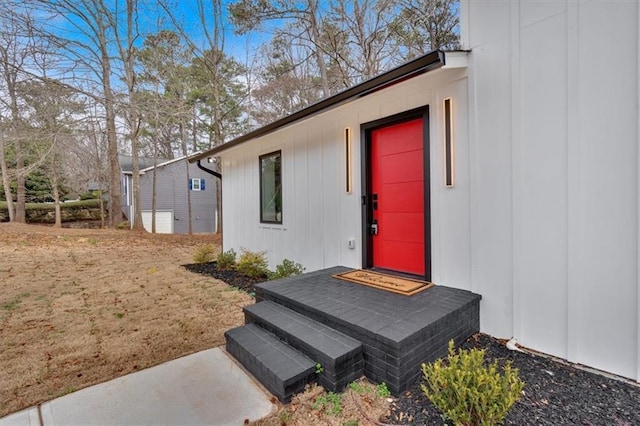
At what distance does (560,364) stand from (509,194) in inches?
53.8

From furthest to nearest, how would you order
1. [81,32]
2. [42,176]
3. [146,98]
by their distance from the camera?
[42,176] → [146,98] → [81,32]

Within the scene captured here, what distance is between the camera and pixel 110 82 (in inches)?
Result: 439

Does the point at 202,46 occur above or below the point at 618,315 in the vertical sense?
above

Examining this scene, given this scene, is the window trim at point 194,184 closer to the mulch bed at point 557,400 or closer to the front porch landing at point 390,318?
the front porch landing at point 390,318

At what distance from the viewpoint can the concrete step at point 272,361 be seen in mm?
2150

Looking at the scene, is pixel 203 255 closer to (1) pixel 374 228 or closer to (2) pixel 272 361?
(1) pixel 374 228

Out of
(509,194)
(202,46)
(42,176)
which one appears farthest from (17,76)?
(42,176)

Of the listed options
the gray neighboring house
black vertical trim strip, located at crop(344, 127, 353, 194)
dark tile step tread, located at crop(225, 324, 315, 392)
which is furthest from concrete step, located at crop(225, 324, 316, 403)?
the gray neighboring house

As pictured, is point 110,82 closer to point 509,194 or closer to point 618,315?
point 509,194

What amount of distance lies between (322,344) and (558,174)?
7.32 feet

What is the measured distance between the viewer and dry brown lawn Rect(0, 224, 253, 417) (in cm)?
254

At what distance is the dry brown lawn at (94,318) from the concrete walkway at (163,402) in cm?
19

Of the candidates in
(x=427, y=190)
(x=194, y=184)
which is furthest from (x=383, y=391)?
(x=194, y=184)

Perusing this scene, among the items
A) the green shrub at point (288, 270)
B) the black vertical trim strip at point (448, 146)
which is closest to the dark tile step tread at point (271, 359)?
the black vertical trim strip at point (448, 146)
